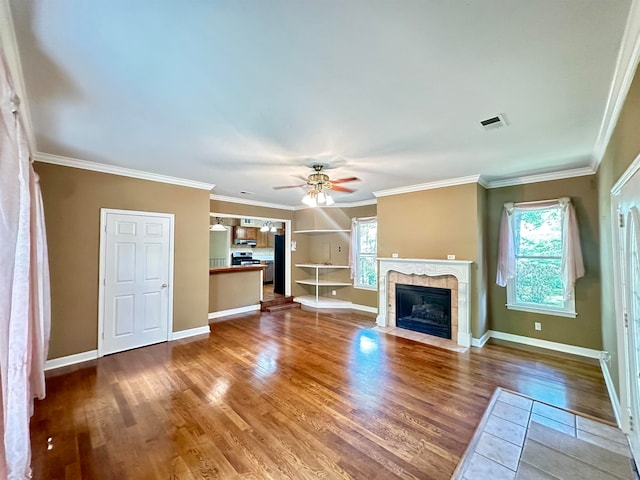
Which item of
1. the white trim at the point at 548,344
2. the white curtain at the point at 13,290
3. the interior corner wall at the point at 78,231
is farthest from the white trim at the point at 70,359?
the white trim at the point at 548,344

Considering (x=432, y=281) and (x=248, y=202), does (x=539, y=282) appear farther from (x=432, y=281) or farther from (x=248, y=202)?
(x=248, y=202)

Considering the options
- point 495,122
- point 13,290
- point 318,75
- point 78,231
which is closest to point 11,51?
point 13,290

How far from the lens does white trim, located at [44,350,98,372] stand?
133 inches

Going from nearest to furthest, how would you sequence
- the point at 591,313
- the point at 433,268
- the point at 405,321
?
the point at 591,313
the point at 433,268
the point at 405,321

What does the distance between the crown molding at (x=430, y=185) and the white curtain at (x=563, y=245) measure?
0.81 meters

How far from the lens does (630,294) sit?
2070mm

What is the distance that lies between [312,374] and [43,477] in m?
2.31

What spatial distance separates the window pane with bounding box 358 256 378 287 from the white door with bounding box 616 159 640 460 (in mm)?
4174

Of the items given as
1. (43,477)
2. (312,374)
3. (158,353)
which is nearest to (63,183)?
(158,353)

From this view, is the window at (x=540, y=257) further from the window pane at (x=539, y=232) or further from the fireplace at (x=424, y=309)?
the fireplace at (x=424, y=309)

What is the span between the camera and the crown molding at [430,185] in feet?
13.8

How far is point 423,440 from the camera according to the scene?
2.18 metres

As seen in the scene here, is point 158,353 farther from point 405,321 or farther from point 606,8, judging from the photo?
point 606,8

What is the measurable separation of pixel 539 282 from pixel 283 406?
4.20 meters
